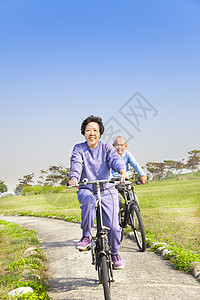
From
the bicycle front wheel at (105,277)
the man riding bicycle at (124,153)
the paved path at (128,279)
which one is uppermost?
the man riding bicycle at (124,153)

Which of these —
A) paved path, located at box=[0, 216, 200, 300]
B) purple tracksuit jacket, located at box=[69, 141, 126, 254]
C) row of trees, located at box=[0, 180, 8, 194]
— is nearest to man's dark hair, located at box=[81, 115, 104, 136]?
purple tracksuit jacket, located at box=[69, 141, 126, 254]

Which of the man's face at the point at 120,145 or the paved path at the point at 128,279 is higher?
the man's face at the point at 120,145

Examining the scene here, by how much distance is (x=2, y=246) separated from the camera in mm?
6828

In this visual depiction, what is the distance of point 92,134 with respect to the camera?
165 inches

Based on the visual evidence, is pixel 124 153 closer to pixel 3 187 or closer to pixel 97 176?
pixel 97 176

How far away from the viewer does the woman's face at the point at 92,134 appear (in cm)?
418

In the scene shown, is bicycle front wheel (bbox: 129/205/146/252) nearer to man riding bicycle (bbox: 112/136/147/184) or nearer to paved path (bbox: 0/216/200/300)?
paved path (bbox: 0/216/200/300)

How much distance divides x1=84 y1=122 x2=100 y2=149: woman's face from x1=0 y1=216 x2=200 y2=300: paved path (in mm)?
1888

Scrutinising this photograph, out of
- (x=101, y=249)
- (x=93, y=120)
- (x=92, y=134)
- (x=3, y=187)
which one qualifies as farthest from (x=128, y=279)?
(x=3, y=187)

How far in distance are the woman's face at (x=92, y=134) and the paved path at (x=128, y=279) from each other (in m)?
1.89

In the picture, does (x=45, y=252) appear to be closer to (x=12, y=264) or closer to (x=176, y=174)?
(x=12, y=264)

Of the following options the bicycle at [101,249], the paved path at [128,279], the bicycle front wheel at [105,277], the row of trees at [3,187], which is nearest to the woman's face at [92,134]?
the bicycle at [101,249]

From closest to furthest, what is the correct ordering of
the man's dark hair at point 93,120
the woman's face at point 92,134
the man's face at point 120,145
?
the woman's face at point 92,134 → the man's dark hair at point 93,120 → the man's face at point 120,145

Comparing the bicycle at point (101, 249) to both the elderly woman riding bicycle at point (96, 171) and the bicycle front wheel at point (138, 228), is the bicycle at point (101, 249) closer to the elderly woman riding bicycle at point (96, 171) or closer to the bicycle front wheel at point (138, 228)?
the elderly woman riding bicycle at point (96, 171)
